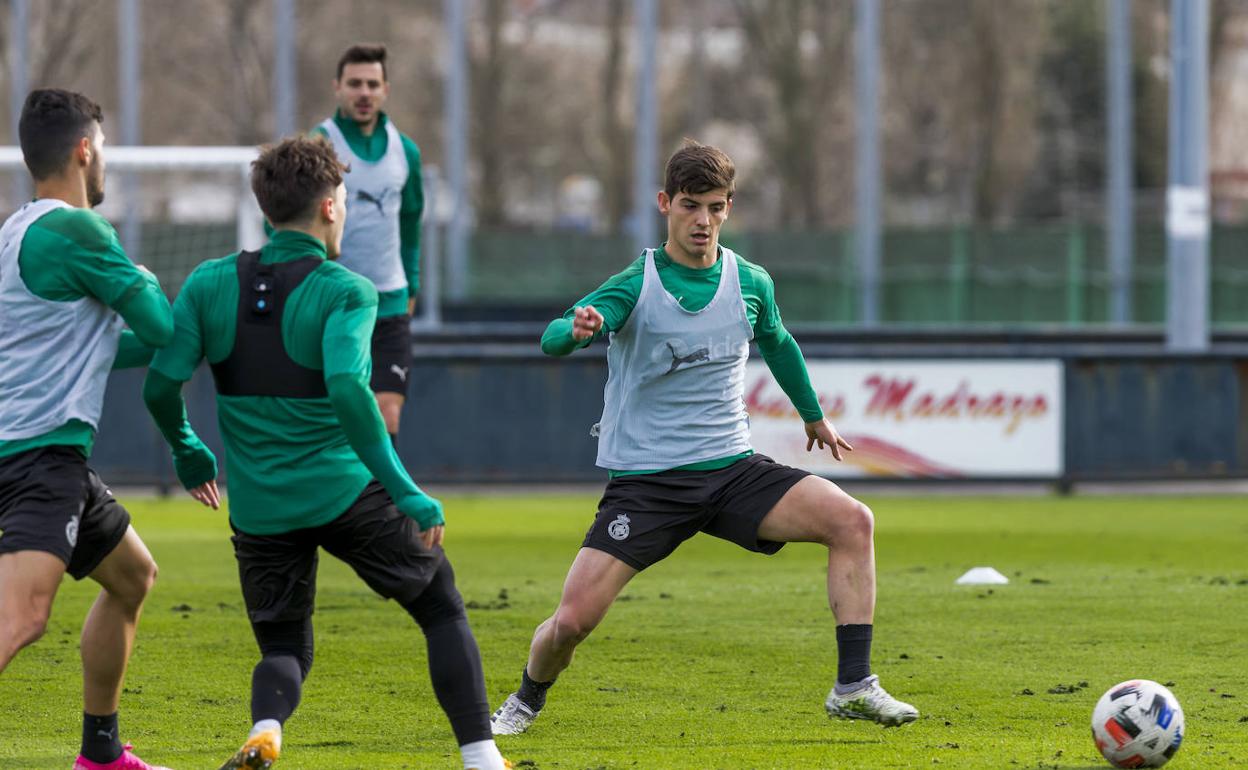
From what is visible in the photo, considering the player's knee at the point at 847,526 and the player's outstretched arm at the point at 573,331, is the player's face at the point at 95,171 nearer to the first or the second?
the player's outstretched arm at the point at 573,331

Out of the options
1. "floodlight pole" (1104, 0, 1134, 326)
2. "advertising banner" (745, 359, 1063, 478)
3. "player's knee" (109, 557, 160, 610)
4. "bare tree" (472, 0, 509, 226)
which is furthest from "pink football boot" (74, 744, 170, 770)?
"bare tree" (472, 0, 509, 226)

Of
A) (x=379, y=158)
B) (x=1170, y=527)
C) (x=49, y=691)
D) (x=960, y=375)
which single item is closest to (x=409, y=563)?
(x=49, y=691)

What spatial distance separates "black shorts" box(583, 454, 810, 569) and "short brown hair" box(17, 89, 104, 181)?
2.01 meters

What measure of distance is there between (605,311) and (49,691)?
2.61 metres

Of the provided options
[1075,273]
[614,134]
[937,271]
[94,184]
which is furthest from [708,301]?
[614,134]

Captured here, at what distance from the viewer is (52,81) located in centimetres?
3978

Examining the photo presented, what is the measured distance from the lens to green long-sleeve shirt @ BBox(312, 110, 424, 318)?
9.38 metres

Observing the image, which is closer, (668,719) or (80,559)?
(80,559)

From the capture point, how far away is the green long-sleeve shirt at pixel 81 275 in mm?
5426

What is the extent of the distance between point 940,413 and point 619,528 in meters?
9.50

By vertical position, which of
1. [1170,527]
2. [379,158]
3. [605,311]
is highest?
[379,158]

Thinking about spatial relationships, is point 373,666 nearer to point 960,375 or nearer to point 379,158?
point 379,158

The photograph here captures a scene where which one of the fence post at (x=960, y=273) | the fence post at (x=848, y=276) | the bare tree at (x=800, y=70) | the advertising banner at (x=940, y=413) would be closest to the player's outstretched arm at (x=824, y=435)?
the advertising banner at (x=940, y=413)

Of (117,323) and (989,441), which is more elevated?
(117,323)
